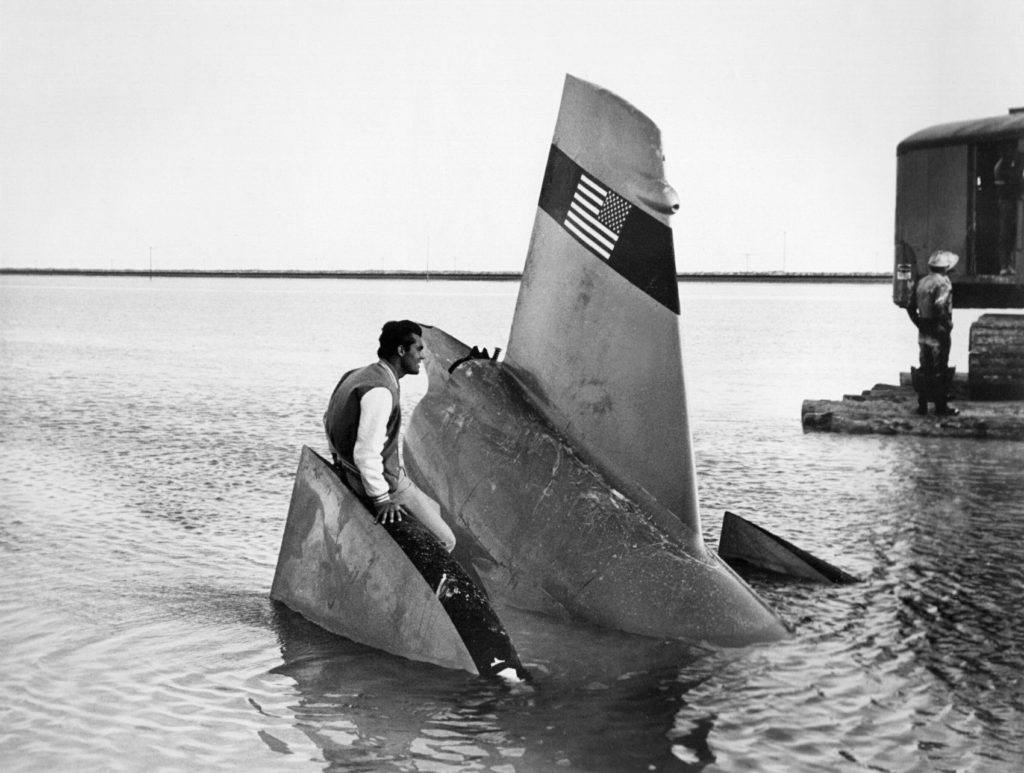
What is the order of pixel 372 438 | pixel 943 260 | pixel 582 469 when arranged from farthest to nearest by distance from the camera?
pixel 943 260 → pixel 582 469 → pixel 372 438

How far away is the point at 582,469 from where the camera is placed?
23.0 ft

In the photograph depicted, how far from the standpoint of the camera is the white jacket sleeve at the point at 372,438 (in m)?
6.43

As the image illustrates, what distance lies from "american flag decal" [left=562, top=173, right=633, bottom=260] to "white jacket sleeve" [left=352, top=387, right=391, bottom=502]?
4.62 feet

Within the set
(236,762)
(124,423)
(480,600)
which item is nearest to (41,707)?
(236,762)

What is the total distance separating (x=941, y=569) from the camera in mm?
9008

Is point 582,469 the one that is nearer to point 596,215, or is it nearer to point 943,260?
point 596,215

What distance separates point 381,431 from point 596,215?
5.40 ft

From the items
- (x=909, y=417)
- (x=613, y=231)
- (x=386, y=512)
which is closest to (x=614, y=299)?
(x=613, y=231)

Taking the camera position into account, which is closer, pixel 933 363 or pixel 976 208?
pixel 933 363

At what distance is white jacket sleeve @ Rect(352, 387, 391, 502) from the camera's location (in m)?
6.43

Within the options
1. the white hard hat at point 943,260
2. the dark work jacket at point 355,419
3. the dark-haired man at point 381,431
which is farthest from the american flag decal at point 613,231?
the white hard hat at point 943,260

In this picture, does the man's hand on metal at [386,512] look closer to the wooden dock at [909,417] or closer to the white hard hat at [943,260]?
the white hard hat at [943,260]

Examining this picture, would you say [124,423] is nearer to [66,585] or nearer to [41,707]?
[66,585]

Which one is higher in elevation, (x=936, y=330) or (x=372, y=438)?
(x=936, y=330)
